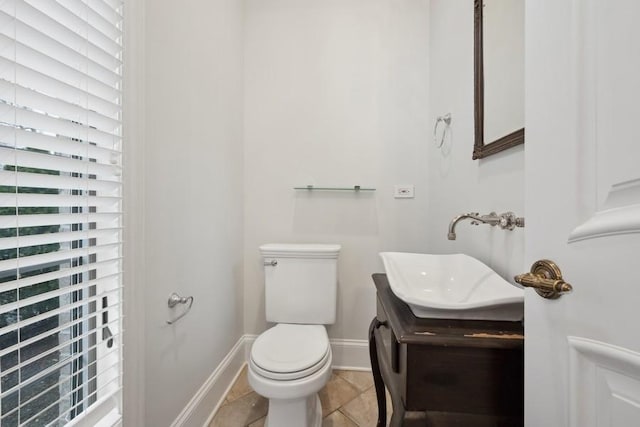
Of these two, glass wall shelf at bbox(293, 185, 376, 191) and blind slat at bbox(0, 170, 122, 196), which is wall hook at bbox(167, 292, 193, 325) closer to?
blind slat at bbox(0, 170, 122, 196)

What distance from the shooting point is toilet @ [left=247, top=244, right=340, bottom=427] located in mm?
1088

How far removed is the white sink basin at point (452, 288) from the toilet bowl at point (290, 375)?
566mm

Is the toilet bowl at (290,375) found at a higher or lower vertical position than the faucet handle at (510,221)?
lower

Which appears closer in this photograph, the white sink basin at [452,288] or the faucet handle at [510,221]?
the white sink basin at [452,288]

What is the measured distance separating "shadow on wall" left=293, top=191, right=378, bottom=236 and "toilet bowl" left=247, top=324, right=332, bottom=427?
0.72 meters

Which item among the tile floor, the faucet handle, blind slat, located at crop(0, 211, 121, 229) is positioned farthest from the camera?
the tile floor

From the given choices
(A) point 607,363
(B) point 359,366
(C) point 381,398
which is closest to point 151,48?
(A) point 607,363

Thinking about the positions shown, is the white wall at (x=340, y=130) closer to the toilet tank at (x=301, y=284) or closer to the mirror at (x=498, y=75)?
the toilet tank at (x=301, y=284)

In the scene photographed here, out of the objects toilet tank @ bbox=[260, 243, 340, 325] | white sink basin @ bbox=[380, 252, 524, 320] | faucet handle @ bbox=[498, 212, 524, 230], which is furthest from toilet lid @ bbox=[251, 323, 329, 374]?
faucet handle @ bbox=[498, 212, 524, 230]

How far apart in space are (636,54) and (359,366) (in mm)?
1911

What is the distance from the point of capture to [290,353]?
3.96 feet

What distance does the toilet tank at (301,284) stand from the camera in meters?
1.60

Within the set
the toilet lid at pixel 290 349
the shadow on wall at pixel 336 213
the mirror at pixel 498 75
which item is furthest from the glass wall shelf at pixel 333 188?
the toilet lid at pixel 290 349

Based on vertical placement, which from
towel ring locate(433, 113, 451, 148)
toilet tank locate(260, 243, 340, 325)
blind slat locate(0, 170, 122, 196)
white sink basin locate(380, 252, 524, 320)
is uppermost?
towel ring locate(433, 113, 451, 148)
